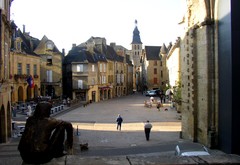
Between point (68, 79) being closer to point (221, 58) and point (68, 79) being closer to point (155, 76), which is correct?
point (155, 76)

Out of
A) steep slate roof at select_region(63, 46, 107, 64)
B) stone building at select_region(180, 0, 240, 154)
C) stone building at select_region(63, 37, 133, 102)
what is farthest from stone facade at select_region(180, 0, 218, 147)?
steep slate roof at select_region(63, 46, 107, 64)

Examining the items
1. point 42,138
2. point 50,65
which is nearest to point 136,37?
point 50,65

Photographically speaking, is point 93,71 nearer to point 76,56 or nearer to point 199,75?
point 76,56

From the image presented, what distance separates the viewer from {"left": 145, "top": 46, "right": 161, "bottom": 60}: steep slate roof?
8769 centimetres

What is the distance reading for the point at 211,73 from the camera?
14.9 meters

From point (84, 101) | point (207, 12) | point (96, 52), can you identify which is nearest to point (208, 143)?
point (207, 12)

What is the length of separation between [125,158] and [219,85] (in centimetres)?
1097

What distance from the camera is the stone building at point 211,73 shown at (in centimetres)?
1230

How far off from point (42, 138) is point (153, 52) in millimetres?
86428

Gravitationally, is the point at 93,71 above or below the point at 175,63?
below

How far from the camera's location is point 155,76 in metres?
87.6

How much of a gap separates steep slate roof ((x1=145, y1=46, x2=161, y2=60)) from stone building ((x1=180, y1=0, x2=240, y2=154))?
6798 centimetres

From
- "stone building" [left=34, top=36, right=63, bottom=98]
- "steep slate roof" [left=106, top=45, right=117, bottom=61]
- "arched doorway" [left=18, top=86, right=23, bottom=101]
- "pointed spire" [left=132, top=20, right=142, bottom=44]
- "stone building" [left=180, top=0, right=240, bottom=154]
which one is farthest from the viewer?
"pointed spire" [left=132, top=20, right=142, bottom=44]

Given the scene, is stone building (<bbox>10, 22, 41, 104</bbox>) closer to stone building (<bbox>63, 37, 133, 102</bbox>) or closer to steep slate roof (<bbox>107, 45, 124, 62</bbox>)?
stone building (<bbox>63, 37, 133, 102</bbox>)
